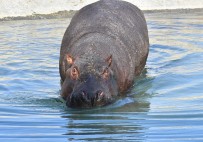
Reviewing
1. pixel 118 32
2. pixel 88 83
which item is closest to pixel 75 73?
pixel 88 83

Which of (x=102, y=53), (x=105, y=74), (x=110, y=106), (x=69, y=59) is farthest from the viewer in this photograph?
(x=102, y=53)

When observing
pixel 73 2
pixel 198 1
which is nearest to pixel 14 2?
pixel 73 2

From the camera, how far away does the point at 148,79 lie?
10969mm

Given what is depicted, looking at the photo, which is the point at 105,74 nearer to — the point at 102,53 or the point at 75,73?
the point at 75,73

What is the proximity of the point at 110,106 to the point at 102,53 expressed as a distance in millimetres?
886

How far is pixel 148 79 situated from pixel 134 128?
3.28 metres

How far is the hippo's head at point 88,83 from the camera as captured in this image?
8445mm

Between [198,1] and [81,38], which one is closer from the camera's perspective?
[81,38]

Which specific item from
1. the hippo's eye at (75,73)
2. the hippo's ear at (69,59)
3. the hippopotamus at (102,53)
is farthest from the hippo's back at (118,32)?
the hippo's eye at (75,73)

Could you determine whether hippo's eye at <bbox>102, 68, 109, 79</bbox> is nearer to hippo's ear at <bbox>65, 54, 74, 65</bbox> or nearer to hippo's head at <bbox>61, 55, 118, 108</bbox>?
hippo's head at <bbox>61, 55, 118, 108</bbox>

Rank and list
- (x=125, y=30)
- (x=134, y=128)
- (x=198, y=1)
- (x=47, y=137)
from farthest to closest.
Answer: (x=198, y=1) < (x=125, y=30) < (x=134, y=128) < (x=47, y=137)

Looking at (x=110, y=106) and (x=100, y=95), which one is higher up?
(x=100, y=95)

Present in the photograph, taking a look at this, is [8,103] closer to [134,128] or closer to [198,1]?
[134,128]

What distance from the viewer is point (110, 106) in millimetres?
8750
